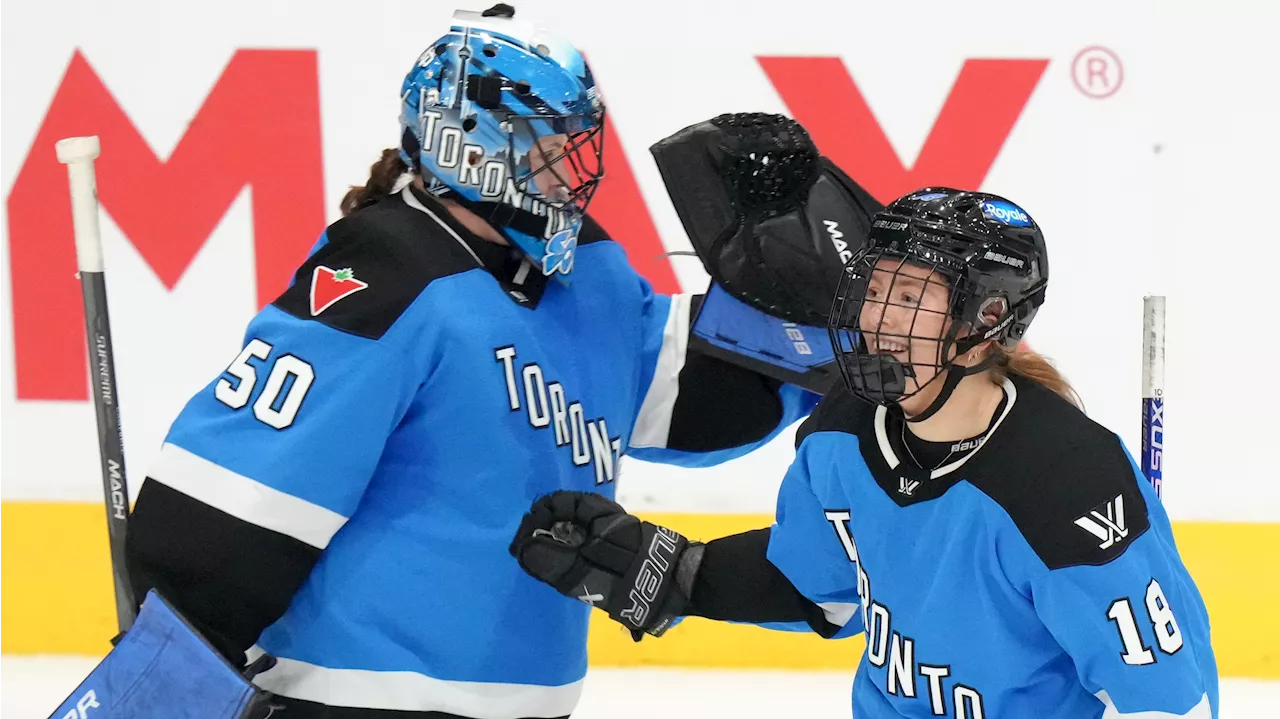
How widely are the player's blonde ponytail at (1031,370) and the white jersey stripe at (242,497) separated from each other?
75 centimetres

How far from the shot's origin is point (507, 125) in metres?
1.64

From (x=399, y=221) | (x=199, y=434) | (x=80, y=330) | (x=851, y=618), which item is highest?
(x=399, y=221)

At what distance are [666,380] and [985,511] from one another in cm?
62

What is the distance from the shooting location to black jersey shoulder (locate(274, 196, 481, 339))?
5.12ft

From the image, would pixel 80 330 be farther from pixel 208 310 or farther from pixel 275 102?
pixel 275 102

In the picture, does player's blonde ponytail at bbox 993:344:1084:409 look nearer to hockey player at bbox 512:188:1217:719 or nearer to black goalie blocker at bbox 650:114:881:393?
hockey player at bbox 512:188:1217:719

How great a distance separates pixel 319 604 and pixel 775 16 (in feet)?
6.24

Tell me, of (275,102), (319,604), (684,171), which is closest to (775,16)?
(275,102)

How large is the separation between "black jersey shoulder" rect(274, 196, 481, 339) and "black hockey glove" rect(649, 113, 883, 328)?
1.05 ft

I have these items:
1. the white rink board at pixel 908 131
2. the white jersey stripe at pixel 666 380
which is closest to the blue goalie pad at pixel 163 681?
the white jersey stripe at pixel 666 380

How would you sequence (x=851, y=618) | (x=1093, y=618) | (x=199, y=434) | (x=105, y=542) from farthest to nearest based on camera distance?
1. (x=105, y=542)
2. (x=851, y=618)
3. (x=199, y=434)
4. (x=1093, y=618)

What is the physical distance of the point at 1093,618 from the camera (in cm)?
132

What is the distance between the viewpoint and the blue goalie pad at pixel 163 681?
1.53m

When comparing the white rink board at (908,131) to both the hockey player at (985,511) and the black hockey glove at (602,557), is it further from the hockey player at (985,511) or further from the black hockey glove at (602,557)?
the hockey player at (985,511)
